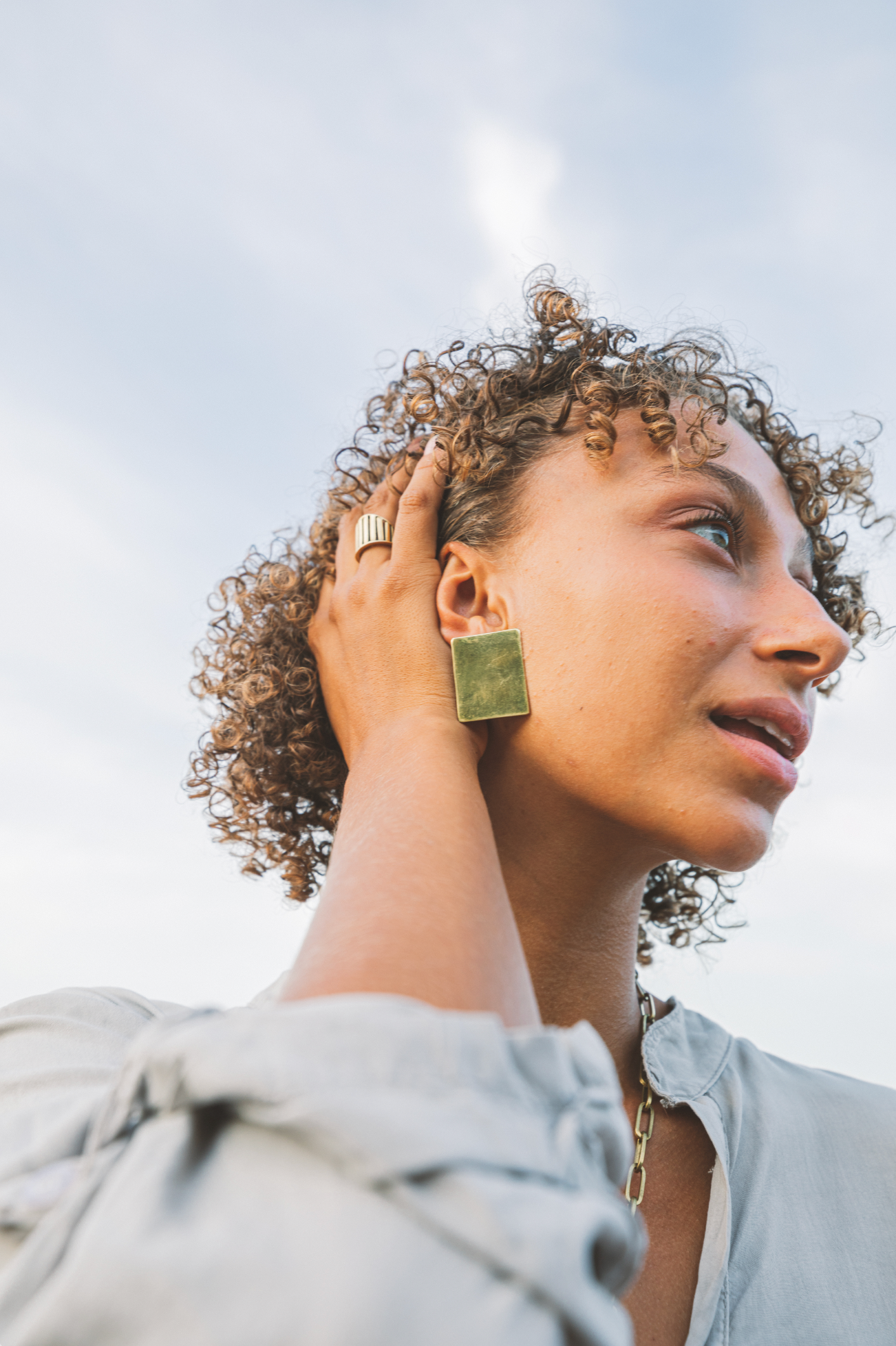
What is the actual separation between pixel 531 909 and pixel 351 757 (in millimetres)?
557

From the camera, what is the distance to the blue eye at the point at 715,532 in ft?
7.38

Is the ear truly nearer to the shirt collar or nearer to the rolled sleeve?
the shirt collar

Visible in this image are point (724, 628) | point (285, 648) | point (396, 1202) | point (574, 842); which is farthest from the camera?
point (285, 648)

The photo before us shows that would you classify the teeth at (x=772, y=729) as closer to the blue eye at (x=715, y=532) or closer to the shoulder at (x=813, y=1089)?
the blue eye at (x=715, y=532)

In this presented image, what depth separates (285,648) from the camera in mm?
2758

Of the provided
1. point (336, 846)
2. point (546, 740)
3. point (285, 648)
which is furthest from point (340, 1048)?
point (285, 648)

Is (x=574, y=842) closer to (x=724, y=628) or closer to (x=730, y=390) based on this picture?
(x=724, y=628)

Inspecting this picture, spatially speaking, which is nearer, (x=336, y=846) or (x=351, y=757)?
(x=336, y=846)

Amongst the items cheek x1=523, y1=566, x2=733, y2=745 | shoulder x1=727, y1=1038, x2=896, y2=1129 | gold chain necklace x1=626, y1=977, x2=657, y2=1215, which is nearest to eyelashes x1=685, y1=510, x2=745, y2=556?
cheek x1=523, y1=566, x2=733, y2=745

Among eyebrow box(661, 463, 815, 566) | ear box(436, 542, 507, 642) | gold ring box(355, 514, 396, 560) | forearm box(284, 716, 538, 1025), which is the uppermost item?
eyebrow box(661, 463, 815, 566)

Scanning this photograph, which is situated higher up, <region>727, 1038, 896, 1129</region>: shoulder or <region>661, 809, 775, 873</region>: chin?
<region>661, 809, 775, 873</region>: chin

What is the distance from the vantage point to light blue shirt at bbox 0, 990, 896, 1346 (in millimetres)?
867

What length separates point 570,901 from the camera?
7.54 ft

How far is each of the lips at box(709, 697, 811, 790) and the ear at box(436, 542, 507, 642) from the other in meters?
0.54
